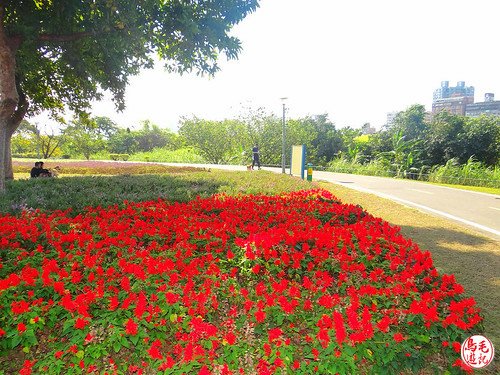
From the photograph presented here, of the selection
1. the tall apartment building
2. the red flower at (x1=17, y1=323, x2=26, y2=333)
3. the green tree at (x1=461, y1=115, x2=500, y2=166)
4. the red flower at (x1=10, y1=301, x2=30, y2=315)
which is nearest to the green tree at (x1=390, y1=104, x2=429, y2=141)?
the green tree at (x1=461, y1=115, x2=500, y2=166)

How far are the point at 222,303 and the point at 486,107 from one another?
163 meters

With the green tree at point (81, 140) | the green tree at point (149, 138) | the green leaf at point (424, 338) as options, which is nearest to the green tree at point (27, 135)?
the green tree at point (81, 140)

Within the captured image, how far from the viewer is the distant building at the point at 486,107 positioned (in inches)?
5074

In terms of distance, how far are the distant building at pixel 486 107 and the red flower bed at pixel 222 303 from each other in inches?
6003

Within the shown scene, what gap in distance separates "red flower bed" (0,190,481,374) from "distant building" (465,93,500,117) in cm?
15248

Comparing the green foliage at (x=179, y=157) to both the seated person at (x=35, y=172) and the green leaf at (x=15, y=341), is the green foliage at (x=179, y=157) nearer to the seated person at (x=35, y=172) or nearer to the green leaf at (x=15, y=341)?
the seated person at (x=35, y=172)

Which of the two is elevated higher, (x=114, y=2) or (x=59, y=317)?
(x=114, y=2)

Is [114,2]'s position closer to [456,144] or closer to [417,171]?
[417,171]

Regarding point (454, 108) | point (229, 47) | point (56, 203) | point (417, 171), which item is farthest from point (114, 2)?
point (454, 108)

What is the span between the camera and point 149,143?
69.5 metres

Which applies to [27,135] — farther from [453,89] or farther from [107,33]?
[453,89]

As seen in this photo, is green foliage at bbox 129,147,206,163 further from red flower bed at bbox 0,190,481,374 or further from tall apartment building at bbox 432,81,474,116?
tall apartment building at bbox 432,81,474,116

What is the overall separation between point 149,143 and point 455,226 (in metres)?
66.9

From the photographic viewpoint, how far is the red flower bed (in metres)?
2.97
